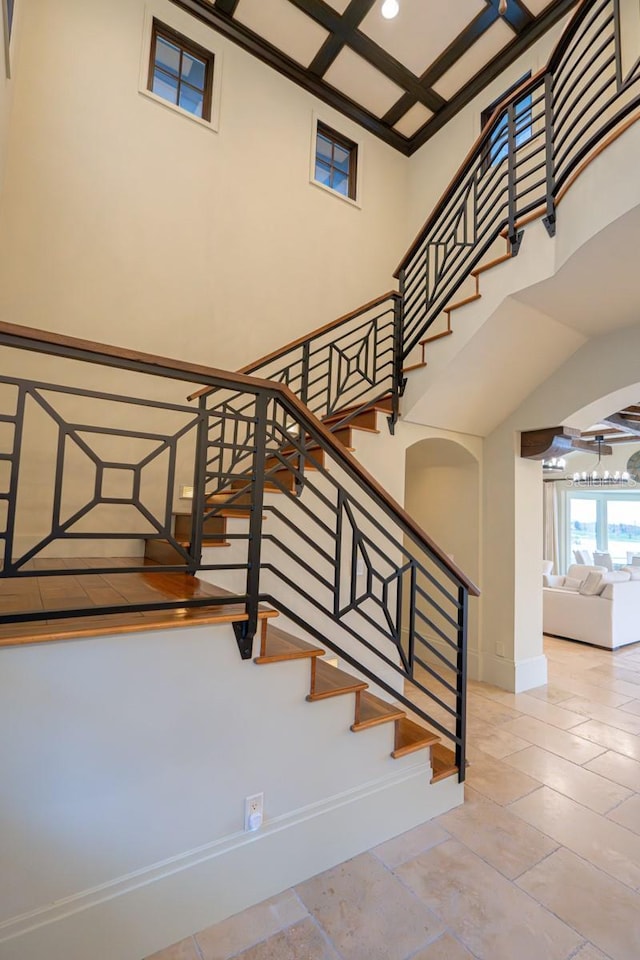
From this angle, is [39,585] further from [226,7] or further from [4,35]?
[226,7]

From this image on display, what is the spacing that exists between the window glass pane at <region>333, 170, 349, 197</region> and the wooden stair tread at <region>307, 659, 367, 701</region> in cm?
526

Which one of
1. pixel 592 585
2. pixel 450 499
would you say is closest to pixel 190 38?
pixel 450 499

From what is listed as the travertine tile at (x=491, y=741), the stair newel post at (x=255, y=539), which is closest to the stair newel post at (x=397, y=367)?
the stair newel post at (x=255, y=539)

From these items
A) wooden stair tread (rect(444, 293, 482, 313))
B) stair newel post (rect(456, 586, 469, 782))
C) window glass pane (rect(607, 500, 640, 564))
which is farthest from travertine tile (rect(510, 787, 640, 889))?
window glass pane (rect(607, 500, 640, 564))

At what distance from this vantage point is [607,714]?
3.67 metres

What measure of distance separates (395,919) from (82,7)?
624cm

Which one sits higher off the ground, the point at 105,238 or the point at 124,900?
the point at 105,238

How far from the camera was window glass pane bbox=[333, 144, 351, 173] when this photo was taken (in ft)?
17.3

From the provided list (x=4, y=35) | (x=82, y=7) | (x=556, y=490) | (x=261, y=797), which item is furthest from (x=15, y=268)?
(x=556, y=490)

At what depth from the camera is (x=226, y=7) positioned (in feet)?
13.8

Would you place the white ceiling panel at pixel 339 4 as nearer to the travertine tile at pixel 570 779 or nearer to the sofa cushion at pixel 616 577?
the travertine tile at pixel 570 779

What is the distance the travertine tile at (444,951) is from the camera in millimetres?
1583

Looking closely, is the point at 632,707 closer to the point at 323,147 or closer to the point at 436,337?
the point at 436,337

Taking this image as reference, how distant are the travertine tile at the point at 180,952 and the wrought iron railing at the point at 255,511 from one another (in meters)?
1.00
